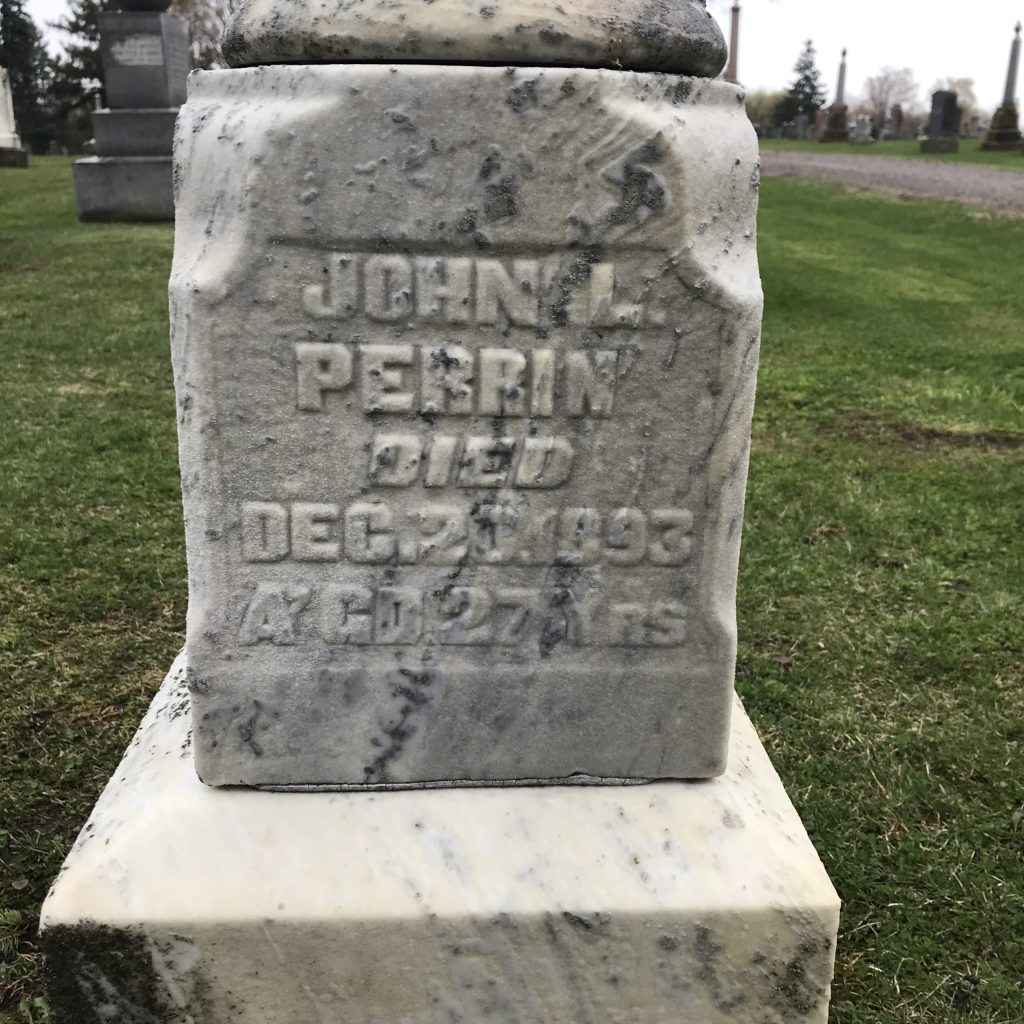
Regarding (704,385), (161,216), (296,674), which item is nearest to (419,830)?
(296,674)

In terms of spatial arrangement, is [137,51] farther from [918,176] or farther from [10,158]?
[918,176]

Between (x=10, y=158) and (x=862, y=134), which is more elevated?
(x=862, y=134)

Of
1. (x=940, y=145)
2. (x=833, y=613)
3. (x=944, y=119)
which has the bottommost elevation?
(x=833, y=613)

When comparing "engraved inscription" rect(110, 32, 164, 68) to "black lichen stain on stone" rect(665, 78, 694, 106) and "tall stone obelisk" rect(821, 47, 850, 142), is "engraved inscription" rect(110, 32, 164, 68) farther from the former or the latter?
"tall stone obelisk" rect(821, 47, 850, 142)

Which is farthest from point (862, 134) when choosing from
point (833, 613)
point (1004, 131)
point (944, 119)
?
point (833, 613)

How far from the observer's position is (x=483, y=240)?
1.43 metres

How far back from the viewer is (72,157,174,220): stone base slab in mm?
10797

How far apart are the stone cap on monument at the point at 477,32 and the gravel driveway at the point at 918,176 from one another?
34.3 ft

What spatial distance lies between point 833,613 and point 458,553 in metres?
2.15

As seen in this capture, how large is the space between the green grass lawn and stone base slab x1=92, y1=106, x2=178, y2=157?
1510 centimetres

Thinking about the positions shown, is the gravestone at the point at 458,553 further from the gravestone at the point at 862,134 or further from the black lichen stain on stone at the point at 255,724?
the gravestone at the point at 862,134

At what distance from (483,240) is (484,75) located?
0.68 ft

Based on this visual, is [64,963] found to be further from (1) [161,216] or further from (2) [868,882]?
(1) [161,216]

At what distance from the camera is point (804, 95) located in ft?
148
